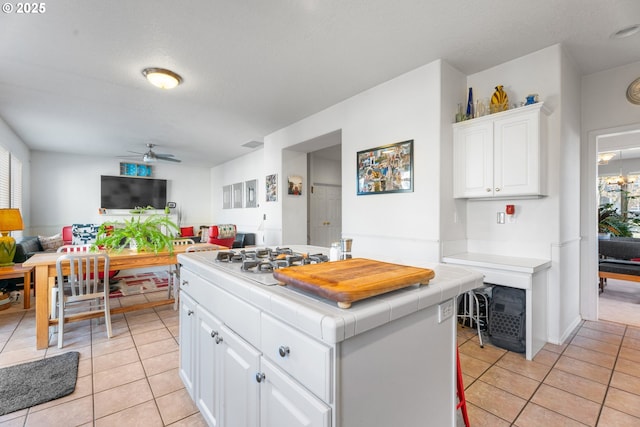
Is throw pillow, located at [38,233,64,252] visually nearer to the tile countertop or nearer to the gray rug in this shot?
the gray rug

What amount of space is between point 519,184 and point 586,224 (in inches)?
52.7

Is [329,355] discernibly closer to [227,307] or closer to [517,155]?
[227,307]

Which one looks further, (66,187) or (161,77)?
(66,187)

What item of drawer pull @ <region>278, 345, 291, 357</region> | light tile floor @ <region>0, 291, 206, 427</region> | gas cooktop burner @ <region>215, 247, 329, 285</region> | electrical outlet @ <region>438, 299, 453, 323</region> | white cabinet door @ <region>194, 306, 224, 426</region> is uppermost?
gas cooktop burner @ <region>215, 247, 329, 285</region>

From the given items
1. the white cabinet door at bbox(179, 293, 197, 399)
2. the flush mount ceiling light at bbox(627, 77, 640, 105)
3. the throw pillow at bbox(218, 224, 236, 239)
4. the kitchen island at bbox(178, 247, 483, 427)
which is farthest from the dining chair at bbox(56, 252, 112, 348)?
the flush mount ceiling light at bbox(627, 77, 640, 105)

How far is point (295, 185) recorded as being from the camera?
17.3 feet

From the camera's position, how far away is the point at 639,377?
2123 millimetres

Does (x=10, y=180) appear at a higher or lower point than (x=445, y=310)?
higher

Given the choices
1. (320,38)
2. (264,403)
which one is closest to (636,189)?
(320,38)

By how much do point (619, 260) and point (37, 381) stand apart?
699cm

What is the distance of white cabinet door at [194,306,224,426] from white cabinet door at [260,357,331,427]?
1.47ft

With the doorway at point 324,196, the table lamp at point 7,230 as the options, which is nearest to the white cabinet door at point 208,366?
the table lamp at point 7,230

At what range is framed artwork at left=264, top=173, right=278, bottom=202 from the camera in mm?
5281

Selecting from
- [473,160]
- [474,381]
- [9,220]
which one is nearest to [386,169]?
[473,160]
